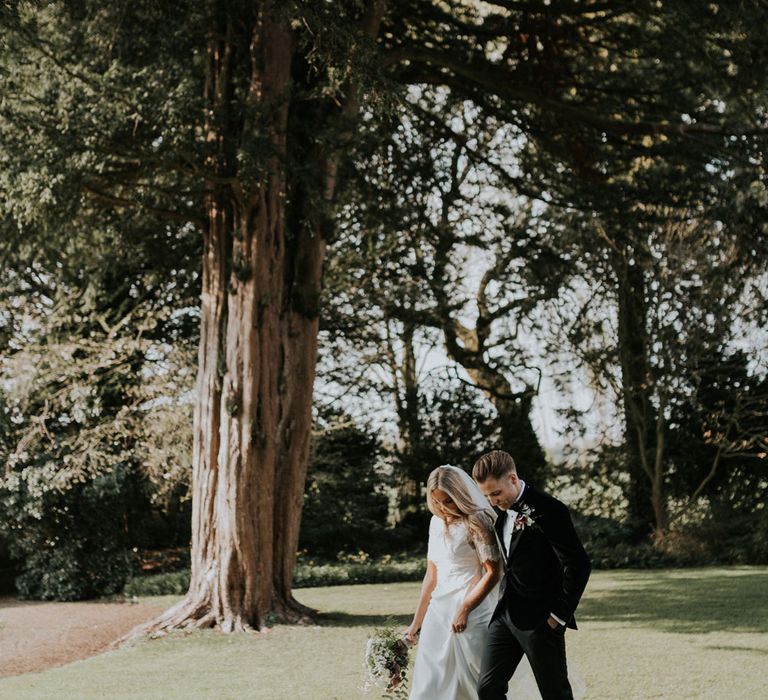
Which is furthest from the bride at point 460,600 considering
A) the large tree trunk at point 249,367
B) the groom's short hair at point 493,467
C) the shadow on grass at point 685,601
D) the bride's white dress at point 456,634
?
the large tree trunk at point 249,367

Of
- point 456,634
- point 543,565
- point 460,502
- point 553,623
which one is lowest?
point 456,634

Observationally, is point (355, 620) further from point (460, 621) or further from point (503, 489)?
point (503, 489)

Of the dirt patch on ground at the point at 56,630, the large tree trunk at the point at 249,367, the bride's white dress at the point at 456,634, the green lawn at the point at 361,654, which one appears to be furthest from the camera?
the large tree trunk at the point at 249,367

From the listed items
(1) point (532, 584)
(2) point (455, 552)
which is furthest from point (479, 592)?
(1) point (532, 584)

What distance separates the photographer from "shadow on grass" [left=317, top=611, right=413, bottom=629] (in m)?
11.8

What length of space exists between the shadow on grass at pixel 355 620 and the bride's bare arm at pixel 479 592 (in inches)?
237

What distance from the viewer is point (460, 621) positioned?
5711mm

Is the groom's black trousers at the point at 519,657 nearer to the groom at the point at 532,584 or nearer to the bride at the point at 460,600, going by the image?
the groom at the point at 532,584

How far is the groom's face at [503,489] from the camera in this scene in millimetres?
5160

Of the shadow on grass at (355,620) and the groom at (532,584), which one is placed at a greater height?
the groom at (532,584)

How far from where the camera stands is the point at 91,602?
1616 cm

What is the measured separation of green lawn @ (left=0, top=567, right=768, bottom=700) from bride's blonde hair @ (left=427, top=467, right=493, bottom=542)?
2674mm

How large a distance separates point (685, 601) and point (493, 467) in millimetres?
8705

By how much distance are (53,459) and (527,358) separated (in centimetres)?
963
